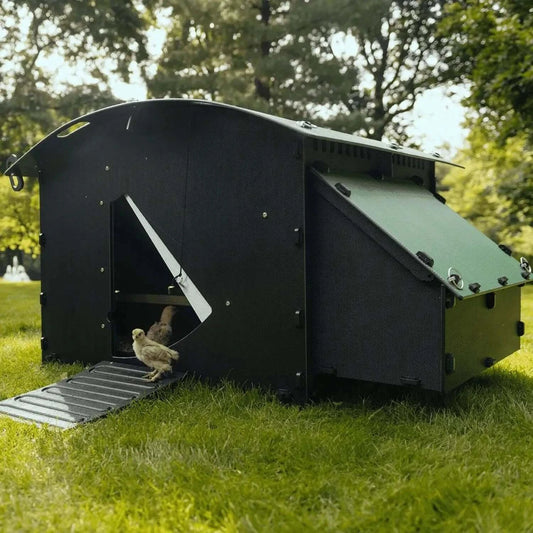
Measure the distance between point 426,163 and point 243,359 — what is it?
2449 mm

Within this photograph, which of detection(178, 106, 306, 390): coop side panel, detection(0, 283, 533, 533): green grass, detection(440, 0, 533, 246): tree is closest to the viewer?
detection(0, 283, 533, 533): green grass

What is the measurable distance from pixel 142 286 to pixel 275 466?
262 cm

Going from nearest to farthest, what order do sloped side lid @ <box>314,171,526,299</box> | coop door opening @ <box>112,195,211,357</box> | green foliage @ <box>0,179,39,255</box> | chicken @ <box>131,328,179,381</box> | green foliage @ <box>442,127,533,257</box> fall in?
sloped side lid @ <box>314,171,526,299</box>, chicken @ <box>131,328,179,381</box>, coop door opening @ <box>112,195,211,357</box>, green foliage @ <box>442,127,533,257</box>, green foliage @ <box>0,179,39,255</box>

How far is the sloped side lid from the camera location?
3.44m

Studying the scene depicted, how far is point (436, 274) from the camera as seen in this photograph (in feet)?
10.7

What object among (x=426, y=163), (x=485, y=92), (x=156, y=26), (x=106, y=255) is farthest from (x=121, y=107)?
(x=156, y=26)

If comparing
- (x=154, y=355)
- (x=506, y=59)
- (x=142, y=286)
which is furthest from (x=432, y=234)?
(x=506, y=59)

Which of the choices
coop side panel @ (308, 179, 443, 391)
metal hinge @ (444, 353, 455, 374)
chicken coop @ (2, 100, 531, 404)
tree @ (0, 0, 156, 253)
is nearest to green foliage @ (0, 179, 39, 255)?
tree @ (0, 0, 156, 253)

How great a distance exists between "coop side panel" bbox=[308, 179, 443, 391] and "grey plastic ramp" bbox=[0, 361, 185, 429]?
3.81 ft

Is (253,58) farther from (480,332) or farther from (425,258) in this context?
(425,258)

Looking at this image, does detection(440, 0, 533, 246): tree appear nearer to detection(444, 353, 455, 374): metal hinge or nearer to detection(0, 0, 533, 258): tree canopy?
detection(0, 0, 533, 258): tree canopy

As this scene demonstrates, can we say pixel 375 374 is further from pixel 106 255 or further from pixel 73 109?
pixel 73 109

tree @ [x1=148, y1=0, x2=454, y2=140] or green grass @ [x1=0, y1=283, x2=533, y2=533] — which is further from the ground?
tree @ [x1=148, y1=0, x2=454, y2=140]

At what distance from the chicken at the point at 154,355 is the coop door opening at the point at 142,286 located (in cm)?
38
